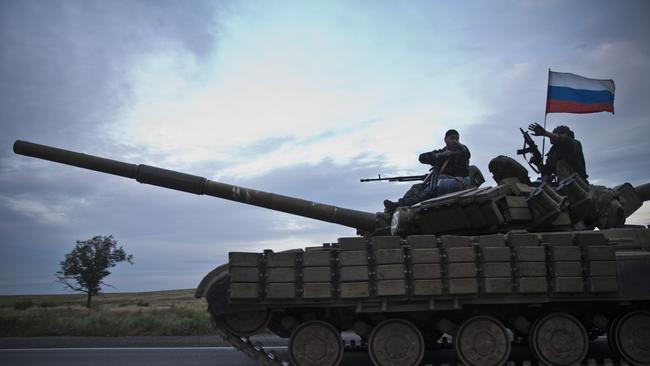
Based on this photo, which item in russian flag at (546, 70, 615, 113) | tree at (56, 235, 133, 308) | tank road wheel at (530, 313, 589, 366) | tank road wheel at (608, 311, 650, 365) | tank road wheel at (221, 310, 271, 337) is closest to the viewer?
tank road wheel at (530, 313, 589, 366)

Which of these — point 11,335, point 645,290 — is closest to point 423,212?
point 645,290

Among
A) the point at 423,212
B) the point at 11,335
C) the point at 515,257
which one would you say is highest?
the point at 423,212

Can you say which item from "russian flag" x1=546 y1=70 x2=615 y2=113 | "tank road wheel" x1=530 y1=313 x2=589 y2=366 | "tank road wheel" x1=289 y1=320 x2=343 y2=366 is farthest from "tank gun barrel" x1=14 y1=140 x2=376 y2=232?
"russian flag" x1=546 y1=70 x2=615 y2=113

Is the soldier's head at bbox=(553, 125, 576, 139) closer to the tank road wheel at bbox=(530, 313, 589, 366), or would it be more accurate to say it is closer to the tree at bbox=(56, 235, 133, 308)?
the tank road wheel at bbox=(530, 313, 589, 366)

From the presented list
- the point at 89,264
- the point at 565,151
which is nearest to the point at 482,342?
the point at 565,151

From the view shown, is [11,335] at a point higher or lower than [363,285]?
lower

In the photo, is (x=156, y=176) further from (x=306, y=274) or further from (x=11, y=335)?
(x=11, y=335)

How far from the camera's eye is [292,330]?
768 cm

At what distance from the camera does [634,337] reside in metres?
7.48

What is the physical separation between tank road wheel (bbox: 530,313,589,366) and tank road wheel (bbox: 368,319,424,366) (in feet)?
5.41

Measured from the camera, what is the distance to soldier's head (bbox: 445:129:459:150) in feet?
31.4

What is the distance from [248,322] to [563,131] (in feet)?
20.7

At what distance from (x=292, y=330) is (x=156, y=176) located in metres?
4.28

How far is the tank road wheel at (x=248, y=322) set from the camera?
7.55 meters
